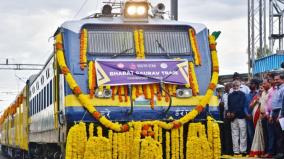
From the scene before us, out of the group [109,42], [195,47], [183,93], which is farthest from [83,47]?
[195,47]

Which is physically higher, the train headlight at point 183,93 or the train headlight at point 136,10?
the train headlight at point 136,10

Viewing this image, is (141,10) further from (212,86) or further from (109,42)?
(212,86)

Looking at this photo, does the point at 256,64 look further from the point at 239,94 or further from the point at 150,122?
the point at 150,122

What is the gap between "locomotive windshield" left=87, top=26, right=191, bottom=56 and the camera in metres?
11.4

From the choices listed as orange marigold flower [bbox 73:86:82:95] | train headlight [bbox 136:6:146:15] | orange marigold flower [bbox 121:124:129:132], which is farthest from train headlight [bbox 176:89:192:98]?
orange marigold flower [bbox 73:86:82:95]

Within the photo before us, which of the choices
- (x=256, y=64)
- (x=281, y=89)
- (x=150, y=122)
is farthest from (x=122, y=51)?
(x=256, y=64)

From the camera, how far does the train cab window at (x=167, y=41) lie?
1152 cm

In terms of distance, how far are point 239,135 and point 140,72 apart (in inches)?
150

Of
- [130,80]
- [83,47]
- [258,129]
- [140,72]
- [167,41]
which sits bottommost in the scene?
[258,129]

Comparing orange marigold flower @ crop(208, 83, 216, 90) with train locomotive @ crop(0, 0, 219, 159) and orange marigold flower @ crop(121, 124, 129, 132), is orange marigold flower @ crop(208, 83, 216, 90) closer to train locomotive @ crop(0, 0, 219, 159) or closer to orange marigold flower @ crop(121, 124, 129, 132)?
train locomotive @ crop(0, 0, 219, 159)

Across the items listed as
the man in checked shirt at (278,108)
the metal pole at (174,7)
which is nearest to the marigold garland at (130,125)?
the man in checked shirt at (278,108)

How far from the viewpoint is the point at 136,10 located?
37.8 feet

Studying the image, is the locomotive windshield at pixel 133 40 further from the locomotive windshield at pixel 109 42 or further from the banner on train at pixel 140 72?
the banner on train at pixel 140 72

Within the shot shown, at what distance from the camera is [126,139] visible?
1066cm
